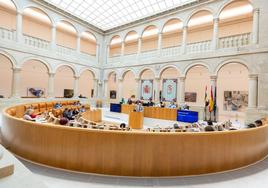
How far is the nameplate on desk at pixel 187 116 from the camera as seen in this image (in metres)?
12.2

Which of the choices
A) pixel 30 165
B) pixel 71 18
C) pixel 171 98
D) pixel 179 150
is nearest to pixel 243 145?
pixel 179 150

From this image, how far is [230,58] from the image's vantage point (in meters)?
12.5

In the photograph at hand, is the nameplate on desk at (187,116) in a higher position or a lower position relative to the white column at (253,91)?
lower

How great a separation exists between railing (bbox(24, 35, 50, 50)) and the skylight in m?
3.71

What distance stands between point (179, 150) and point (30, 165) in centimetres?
365

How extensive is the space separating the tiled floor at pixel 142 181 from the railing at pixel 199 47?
458 inches

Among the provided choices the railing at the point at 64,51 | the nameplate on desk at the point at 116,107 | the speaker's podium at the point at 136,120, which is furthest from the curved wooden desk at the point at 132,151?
the railing at the point at 64,51

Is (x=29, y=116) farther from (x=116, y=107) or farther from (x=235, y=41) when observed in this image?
(x=235, y=41)

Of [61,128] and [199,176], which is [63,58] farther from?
[199,176]

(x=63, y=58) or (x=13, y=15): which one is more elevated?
(x=13, y=15)

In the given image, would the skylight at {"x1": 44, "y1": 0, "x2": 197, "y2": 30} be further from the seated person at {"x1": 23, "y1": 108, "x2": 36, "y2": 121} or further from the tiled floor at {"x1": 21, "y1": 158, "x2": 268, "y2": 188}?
the tiled floor at {"x1": 21, "y1": 158, "x2": 268, "y2": 188}

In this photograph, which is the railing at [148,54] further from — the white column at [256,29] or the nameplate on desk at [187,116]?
the white column at [256,29]

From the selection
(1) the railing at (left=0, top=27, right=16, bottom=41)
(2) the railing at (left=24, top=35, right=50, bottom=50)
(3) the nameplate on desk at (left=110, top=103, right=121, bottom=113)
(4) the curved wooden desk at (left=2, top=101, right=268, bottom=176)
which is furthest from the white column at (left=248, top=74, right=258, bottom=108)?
(1) the railing at (left=0, top=27, right=16, bottom=41)

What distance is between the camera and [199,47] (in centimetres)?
1413
